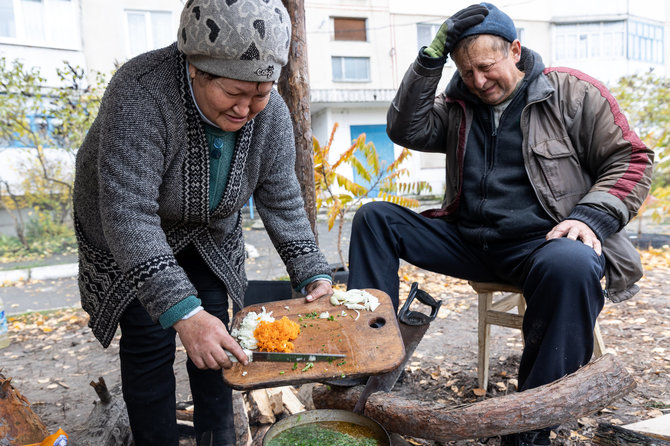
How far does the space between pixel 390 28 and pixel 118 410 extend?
1677 centimetres

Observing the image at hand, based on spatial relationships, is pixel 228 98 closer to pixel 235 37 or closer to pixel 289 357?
pixel 235 37

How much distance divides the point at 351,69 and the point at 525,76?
1541 centimetres

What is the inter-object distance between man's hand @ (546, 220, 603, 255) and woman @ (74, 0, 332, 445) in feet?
3.54

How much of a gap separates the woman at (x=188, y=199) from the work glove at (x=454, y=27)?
958mm

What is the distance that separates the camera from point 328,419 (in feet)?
5.98

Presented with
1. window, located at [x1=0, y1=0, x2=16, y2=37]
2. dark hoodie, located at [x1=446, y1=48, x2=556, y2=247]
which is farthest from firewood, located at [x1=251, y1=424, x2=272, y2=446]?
window, located at [x1=0, y1=0, x2=16, y2=37]

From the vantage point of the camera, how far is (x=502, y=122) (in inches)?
105

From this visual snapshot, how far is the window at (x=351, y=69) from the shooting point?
17156 millimetres

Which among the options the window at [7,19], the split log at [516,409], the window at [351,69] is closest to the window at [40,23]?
the window at [7,19]

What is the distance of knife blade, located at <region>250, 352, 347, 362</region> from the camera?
5.76 ft

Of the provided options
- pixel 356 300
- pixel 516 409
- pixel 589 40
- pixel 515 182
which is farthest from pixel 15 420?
pixel 589 40

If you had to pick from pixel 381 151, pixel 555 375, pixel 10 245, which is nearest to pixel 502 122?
pixel 555 375

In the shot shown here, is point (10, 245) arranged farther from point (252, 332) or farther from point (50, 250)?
point (252, 332)

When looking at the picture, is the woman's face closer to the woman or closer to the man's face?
the woman
